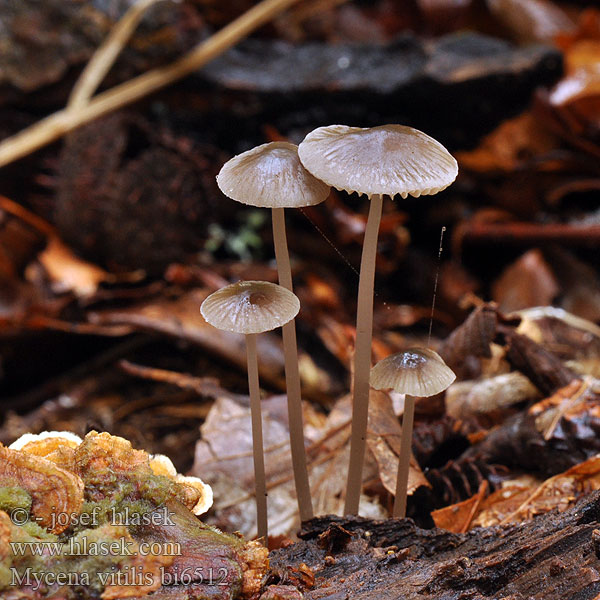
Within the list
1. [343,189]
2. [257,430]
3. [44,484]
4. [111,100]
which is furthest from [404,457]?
[111,100]

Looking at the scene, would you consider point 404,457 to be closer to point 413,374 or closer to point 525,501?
point 413,374

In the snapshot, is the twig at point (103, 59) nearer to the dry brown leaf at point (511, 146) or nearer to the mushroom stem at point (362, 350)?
the dry brown leaf at point (511, 146)

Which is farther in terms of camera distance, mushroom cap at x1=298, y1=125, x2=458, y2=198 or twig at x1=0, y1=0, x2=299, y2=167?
twig at x1=0, y1=0, x2=299, y2=167

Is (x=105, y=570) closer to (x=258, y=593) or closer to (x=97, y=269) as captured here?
(x=258, y=593)

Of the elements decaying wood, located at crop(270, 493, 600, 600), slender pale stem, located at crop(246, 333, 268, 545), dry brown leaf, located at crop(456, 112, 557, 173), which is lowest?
decaying wood, located at crop(270, 493, 600, 600)

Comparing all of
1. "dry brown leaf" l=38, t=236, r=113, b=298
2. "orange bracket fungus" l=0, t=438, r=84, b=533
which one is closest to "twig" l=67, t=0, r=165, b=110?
"dry brown leaf" l=38, t=236, r=113, b=298

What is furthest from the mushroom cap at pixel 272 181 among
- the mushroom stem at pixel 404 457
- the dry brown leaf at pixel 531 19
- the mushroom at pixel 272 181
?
the dry brown leaf at pixel 531 19

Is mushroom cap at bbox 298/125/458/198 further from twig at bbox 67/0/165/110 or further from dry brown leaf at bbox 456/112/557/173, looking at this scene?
dry brown leaf at bbox 456/112/557/173

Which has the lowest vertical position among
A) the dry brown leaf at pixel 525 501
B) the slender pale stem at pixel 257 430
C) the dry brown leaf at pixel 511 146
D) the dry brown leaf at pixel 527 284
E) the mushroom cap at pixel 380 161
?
the dry brown leaf at pixel 525 501
